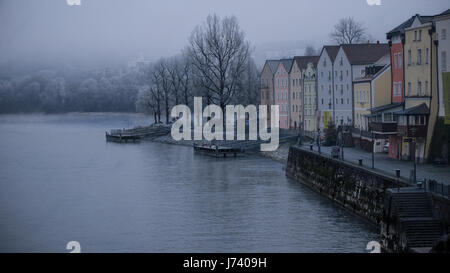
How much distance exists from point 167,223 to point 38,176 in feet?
41.1

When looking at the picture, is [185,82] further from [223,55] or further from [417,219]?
[417,219]

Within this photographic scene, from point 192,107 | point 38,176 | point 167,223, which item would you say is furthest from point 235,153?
point 192,107

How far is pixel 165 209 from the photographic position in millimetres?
21188

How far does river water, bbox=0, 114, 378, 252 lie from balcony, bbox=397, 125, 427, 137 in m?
3.37

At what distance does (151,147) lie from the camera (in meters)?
49.1

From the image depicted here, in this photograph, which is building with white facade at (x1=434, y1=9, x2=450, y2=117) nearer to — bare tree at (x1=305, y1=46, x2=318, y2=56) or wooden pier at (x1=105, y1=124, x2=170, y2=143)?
wooden pier at (x1=105, y1=124, x2=170, y2=143)

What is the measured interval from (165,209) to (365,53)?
1834 centimetres

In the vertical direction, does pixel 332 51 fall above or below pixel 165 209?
above

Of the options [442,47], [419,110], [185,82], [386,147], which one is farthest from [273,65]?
[442,47]

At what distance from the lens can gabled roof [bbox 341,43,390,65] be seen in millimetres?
35938

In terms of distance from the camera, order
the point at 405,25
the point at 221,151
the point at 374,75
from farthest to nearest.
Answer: the point at 221,151 < the point at 374,75 < the point at 405,25

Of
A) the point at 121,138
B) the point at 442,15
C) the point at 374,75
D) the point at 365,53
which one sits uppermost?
the point at 442,15

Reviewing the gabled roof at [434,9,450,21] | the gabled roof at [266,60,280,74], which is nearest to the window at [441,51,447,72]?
the gabled roof at [434,9,450,21]
